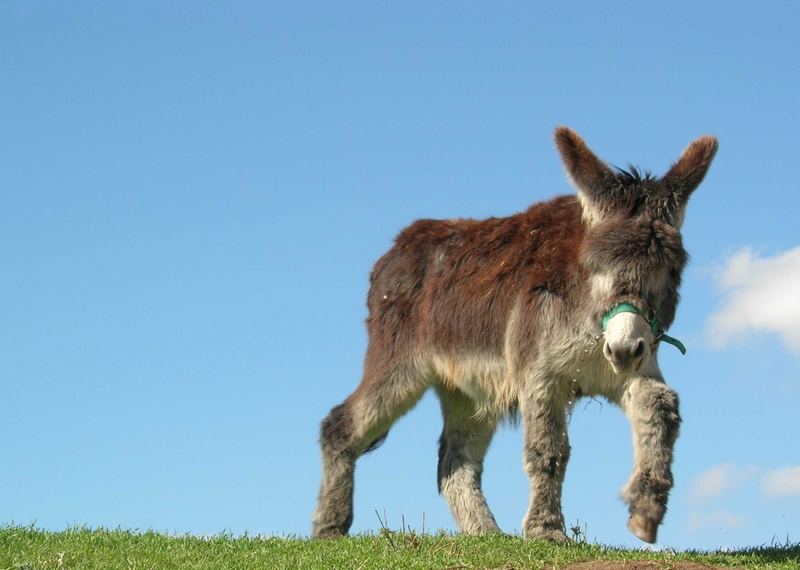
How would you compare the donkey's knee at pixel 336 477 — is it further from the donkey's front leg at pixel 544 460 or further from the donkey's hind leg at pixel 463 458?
the donkey's front leg at pixel 544 460

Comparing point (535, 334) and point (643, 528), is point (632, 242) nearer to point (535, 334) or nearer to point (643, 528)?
point (535, 334)

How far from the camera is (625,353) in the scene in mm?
9422

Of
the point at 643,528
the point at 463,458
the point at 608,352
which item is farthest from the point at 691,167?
the point at 463,458

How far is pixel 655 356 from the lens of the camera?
1009cm

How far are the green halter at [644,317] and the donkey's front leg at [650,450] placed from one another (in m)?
0.36

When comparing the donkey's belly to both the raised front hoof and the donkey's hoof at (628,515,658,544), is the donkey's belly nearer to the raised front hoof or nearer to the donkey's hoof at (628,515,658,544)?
the raised front hoof

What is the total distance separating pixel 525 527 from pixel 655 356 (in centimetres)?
175

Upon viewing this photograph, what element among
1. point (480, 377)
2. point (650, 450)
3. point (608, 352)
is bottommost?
point (650, 450)

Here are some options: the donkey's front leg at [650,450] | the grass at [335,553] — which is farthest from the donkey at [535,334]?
the grass at [335,553]

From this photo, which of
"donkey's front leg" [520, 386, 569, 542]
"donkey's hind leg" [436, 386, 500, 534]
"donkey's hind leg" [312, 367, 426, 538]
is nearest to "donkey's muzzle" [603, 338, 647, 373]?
"donkey's front leg" [520, 386, 569, 542]

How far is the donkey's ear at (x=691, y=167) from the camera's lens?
1023 centimetres

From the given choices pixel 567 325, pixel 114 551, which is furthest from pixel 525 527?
pixel 114 551

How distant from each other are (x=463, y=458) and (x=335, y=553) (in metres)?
2.87

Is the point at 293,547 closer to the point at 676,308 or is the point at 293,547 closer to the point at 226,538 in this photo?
the point at 226,538
